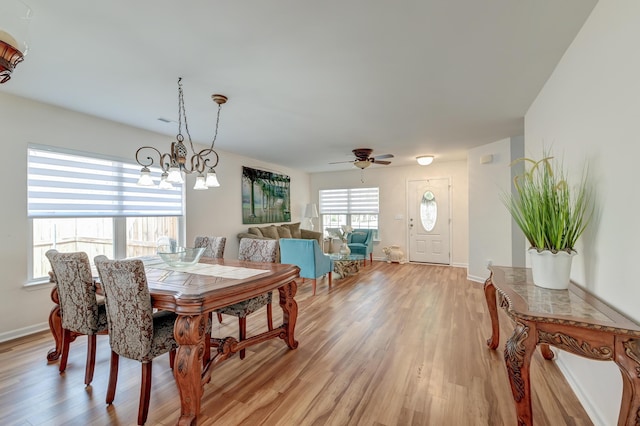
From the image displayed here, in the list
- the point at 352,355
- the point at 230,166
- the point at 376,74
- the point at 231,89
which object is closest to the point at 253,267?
the point at 352,355

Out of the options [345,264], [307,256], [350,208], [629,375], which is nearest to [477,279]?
[345,264]

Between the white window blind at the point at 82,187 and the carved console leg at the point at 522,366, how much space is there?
2806 millimetres

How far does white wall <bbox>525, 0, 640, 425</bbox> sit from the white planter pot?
0.56 ft

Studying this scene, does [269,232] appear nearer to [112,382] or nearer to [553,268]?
[112,382]

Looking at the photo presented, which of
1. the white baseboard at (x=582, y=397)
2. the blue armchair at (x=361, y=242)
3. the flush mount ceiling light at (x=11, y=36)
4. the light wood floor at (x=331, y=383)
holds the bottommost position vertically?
the light wood floor at (x=331, y=383)

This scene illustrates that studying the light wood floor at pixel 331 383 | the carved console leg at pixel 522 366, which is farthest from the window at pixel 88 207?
the carved console leg at pixel 522 366

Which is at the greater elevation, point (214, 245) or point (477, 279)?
point (214, 245)

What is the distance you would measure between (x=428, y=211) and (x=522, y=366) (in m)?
5.72

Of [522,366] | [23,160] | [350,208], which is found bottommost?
[522,366]

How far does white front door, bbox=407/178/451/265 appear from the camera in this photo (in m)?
6.61

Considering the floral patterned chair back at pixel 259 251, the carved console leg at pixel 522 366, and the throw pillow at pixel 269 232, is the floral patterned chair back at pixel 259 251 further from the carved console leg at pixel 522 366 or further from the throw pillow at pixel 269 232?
the throw pillow at pixel 269 232

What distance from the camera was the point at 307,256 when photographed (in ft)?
14.3

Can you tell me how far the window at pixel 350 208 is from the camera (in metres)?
7.55

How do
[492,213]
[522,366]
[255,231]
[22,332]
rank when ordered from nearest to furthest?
1. [522,366]
2. [22,332]
3. [492,213]
4. [255,231]
